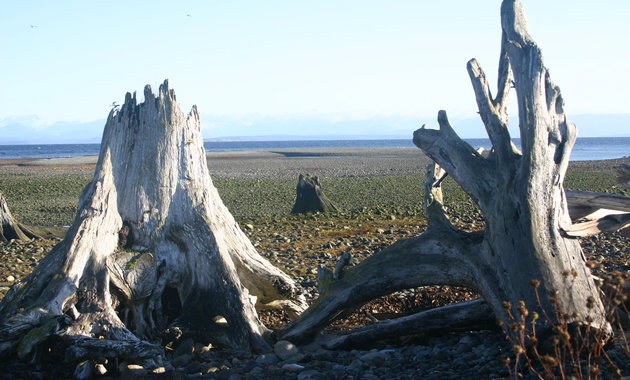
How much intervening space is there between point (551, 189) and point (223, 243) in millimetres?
3850

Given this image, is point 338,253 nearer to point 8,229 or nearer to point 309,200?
point 309,200

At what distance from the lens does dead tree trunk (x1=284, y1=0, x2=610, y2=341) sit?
20.7ft

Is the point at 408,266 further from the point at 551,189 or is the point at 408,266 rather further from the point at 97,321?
the point at 97,321

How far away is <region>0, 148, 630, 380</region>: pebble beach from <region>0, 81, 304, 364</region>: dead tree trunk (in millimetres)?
406

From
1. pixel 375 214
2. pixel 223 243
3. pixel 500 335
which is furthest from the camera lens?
→ pixel 375 214

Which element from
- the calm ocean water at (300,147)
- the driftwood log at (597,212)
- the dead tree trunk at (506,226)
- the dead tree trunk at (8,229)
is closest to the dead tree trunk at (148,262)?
the dead tree trunk at (506,226)

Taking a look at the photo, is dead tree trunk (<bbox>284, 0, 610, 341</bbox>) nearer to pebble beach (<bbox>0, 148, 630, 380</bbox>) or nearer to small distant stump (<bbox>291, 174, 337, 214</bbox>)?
pebble beach (<bbox>0, 148, 630, 380</bbox>)

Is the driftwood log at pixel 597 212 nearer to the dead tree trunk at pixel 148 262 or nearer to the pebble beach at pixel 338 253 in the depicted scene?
the pebble beach at pixel 338 253

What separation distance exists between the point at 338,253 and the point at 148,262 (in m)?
6.10

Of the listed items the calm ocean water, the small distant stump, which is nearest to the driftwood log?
the small distant stump

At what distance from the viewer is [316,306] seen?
7.62 meters

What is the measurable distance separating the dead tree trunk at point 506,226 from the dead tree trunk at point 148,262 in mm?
992

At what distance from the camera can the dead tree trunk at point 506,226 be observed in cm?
632

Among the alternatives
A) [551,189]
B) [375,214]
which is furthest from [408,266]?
[375,214]
